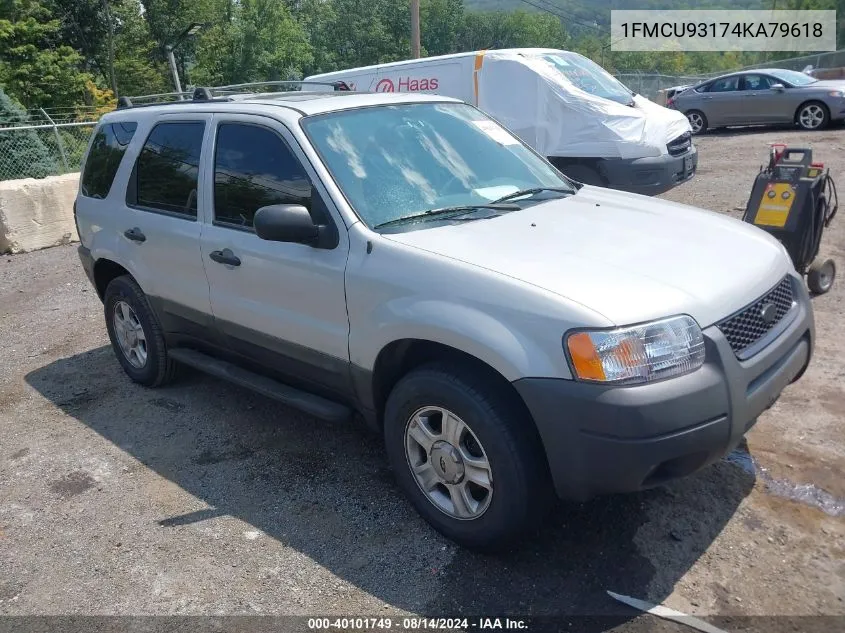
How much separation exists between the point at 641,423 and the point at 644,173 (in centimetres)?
677

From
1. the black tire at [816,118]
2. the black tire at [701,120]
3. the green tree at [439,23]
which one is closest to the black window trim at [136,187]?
the black tire at [816,118]

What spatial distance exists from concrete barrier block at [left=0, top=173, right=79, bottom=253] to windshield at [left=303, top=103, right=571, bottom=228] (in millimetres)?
8023

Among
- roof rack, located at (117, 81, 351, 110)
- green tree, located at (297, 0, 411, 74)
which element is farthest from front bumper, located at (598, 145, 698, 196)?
green tree, located at (297, 0, 411, 74)

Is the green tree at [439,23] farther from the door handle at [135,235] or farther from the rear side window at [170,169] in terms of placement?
the door handle at [135,235]

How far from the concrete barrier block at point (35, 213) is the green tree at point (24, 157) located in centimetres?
530

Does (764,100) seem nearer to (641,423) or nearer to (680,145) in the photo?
(680,145)

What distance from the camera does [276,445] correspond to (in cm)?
439

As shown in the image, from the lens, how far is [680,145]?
937 centimetres

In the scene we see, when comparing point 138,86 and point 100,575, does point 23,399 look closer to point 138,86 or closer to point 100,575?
point 100,575

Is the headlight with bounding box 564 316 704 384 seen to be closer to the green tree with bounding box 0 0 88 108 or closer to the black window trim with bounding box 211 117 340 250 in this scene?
the black window trim with bounding box 211 117 340 250

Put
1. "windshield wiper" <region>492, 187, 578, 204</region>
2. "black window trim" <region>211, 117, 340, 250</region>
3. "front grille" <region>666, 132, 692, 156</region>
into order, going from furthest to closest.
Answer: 1. "front grille" <region>666, 132, 692, 156</region>
2. "windshield wiper" <region>492, 187, 578, 204</region>
3. "black window trim" <region>211, 117, 340, 250</region>

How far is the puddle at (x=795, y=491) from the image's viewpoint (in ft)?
11.2

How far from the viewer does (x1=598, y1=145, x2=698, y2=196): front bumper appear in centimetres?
876

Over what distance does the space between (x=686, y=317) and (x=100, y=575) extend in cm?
278
